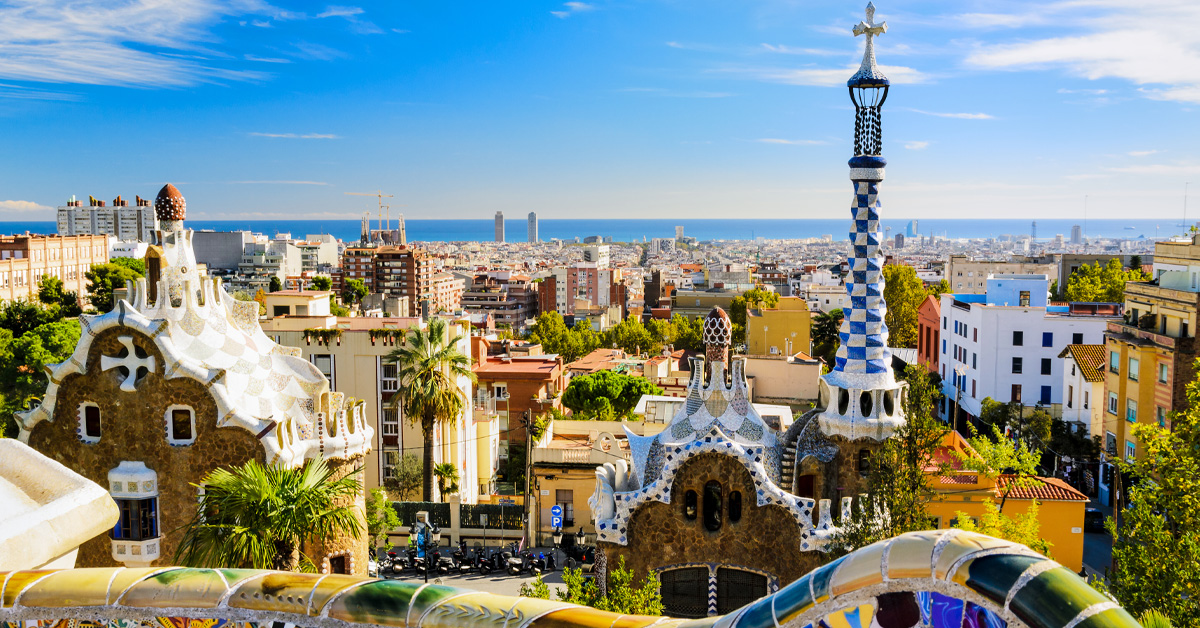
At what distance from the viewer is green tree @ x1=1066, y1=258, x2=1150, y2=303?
72.0 metres

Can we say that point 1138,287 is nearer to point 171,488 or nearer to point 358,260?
point 171,488

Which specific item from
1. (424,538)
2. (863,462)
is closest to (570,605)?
(863,462)

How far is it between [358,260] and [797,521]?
525 ft

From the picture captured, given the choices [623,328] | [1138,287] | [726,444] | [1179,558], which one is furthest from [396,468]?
[623,328]

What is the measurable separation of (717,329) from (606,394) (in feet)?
103

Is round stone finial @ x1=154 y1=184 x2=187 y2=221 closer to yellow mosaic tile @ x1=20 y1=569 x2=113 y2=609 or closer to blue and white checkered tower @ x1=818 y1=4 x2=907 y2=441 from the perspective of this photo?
blue and white checkered tower @ x1=818 y1=4 x2=907 y2=441

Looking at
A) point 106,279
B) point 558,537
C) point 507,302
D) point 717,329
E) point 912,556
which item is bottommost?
point 507,302

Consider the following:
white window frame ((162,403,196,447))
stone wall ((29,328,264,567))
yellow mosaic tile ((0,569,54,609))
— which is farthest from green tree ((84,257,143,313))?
yellow mosaic tile ((0,569,54,609))

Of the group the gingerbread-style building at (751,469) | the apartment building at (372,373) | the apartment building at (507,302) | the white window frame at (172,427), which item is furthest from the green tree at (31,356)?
the apartment building at (507,302)

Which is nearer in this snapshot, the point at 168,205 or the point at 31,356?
the point at 168,205

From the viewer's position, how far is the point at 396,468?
38.7 meters

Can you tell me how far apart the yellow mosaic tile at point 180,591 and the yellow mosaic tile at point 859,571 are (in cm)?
373

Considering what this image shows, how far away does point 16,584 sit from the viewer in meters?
6.23

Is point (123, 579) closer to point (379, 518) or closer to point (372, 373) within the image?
point (379, 518)
